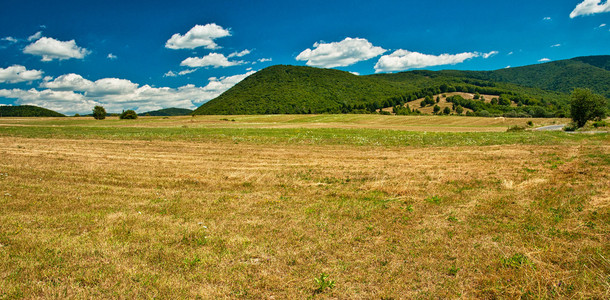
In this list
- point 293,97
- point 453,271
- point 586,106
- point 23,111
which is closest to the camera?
point 453,271

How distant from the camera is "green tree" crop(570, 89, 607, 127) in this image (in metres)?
53.7

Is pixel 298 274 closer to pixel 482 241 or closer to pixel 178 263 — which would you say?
pixel 178 263

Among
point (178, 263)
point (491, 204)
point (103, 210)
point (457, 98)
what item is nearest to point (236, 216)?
point (178, 263)

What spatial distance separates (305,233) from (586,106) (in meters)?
69.7

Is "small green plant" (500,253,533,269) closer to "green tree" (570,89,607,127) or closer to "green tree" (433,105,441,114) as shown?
"green tree" (570,89,607,127)

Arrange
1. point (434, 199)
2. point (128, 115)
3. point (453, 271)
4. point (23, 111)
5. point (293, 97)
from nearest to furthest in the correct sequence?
1. point (453, 271)
2. point (434, 199)
3. point (128, 115)
4. point (23, 111)
5. point (293, 97)

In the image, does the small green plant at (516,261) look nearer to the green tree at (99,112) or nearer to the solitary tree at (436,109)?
the green tree at (99,112)

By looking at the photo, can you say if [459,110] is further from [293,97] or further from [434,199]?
[434,199]

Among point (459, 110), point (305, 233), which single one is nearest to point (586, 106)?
point (305, 233)

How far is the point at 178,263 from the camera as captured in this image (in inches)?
256

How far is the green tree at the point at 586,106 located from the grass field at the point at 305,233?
52.6 meters

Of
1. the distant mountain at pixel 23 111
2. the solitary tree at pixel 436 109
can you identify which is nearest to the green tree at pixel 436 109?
the solitary tree at pixel 436 109

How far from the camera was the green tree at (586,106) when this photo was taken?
53.7 metres

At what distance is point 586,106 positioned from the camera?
176 feet
